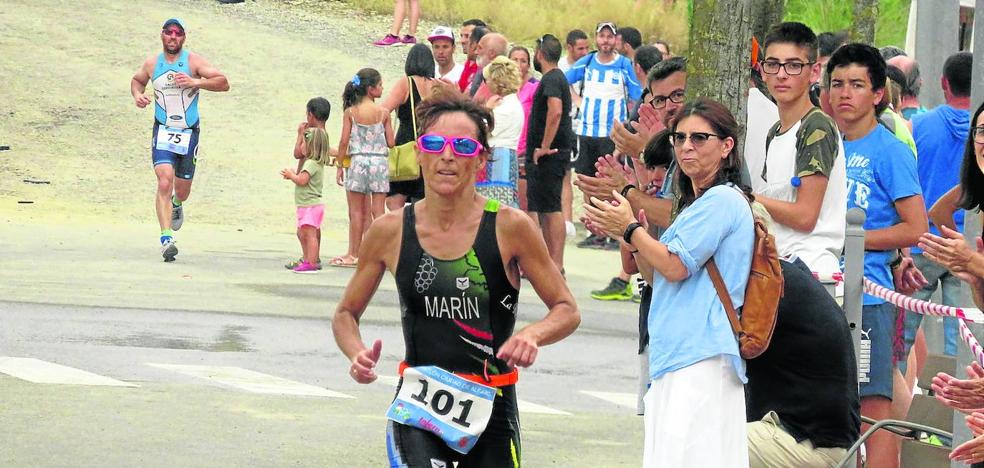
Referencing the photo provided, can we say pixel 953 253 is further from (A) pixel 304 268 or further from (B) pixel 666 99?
(A) pixel 304 268

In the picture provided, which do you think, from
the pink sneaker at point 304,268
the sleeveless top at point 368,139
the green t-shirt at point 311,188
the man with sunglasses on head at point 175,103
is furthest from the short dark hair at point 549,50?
the man with sunglasses on head at point 175,103

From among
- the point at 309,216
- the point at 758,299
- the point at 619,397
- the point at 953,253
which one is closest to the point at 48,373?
the point at 619,397

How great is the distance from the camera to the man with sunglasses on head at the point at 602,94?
17188mm

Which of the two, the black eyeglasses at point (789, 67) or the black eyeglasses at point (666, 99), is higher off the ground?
the black eyeglasses at point (789, 67)

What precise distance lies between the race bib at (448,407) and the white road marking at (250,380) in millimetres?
4384

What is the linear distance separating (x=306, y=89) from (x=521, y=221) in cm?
2060

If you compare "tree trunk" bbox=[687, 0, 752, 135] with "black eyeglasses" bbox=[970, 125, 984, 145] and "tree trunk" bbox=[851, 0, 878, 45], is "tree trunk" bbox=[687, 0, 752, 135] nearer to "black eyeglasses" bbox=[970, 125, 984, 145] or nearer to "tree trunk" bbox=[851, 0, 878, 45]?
"black eyeglasses" bbox=[970, 125, 984, 145]

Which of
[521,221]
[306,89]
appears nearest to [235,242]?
[306,89]

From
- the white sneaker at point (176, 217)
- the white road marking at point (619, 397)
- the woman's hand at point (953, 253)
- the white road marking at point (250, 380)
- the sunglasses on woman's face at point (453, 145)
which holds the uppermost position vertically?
the sunglasses on woman's face at point (453, 145)

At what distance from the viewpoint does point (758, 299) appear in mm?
5543

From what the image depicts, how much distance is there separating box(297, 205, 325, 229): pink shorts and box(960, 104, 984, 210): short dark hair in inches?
387

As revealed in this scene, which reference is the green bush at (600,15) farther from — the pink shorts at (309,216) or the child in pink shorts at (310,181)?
the pink shorts at (309,216)

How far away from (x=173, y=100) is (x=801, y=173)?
1018 centimetres

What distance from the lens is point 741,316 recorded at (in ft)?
18.3
